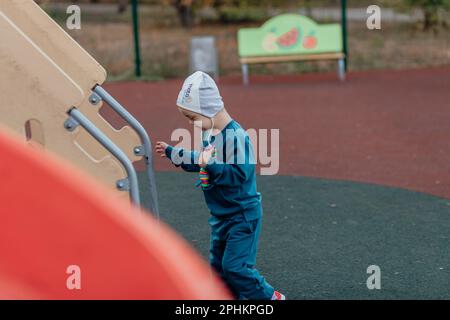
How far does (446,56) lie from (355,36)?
278 cm

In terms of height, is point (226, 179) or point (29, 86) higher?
point (29, 86)

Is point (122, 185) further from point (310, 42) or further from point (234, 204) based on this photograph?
point (310, 42)

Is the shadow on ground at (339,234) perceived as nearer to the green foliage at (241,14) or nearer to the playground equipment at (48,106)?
the playground equipment at (48,106)

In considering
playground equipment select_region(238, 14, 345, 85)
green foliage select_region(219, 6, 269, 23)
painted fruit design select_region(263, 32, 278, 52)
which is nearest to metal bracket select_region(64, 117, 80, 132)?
playground equipment select_region(238, 14, 345, 85)

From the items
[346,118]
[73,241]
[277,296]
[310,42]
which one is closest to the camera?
[73,241]

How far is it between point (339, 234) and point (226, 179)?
1827 mm

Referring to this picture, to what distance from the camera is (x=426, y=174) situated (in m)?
6.98

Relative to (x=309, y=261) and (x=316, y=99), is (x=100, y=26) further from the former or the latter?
(x=309, y=261)

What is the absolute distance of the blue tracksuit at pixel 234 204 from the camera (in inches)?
143

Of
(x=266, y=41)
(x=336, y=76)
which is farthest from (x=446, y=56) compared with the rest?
(x=266, y=41)

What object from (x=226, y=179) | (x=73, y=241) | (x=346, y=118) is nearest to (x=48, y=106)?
(x=226, y=179)

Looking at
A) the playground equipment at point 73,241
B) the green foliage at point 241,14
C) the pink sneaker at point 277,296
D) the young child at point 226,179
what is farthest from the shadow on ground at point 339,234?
the green foliage at point 241,14

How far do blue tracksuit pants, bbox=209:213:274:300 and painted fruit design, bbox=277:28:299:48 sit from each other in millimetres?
9469

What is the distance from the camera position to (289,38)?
13.0 metres
